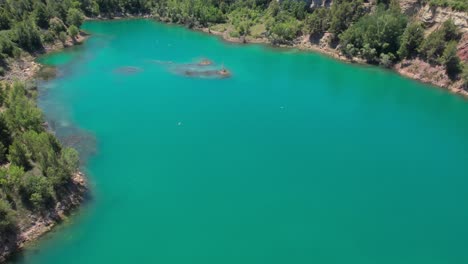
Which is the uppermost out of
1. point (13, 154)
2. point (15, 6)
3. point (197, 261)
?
point (15, 6)

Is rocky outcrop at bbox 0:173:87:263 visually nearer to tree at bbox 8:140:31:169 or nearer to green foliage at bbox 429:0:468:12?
tree at bbox 8:140:31:169

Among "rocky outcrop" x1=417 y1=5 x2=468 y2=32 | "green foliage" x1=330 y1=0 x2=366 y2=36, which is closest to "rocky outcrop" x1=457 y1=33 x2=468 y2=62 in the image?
"rocky outcrop" x1=417 y1=5 x2=468 y2=32

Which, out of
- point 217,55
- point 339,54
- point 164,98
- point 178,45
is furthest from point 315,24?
point 164,98

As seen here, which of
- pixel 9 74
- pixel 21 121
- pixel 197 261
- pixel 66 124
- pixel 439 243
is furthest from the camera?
pixel 9 74

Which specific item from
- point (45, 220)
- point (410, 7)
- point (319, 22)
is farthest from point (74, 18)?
point (410, 7)

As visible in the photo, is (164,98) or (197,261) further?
(164,98)

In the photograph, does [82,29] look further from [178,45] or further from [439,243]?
[439,243]

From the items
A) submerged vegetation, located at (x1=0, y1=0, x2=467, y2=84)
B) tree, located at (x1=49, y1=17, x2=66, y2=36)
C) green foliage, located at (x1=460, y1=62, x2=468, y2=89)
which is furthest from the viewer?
tree, located at (x1=49, y1=17, x2=66, y2=36)

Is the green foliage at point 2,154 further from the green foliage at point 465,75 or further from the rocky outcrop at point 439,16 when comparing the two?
the rocky outcrop at point 439,16
